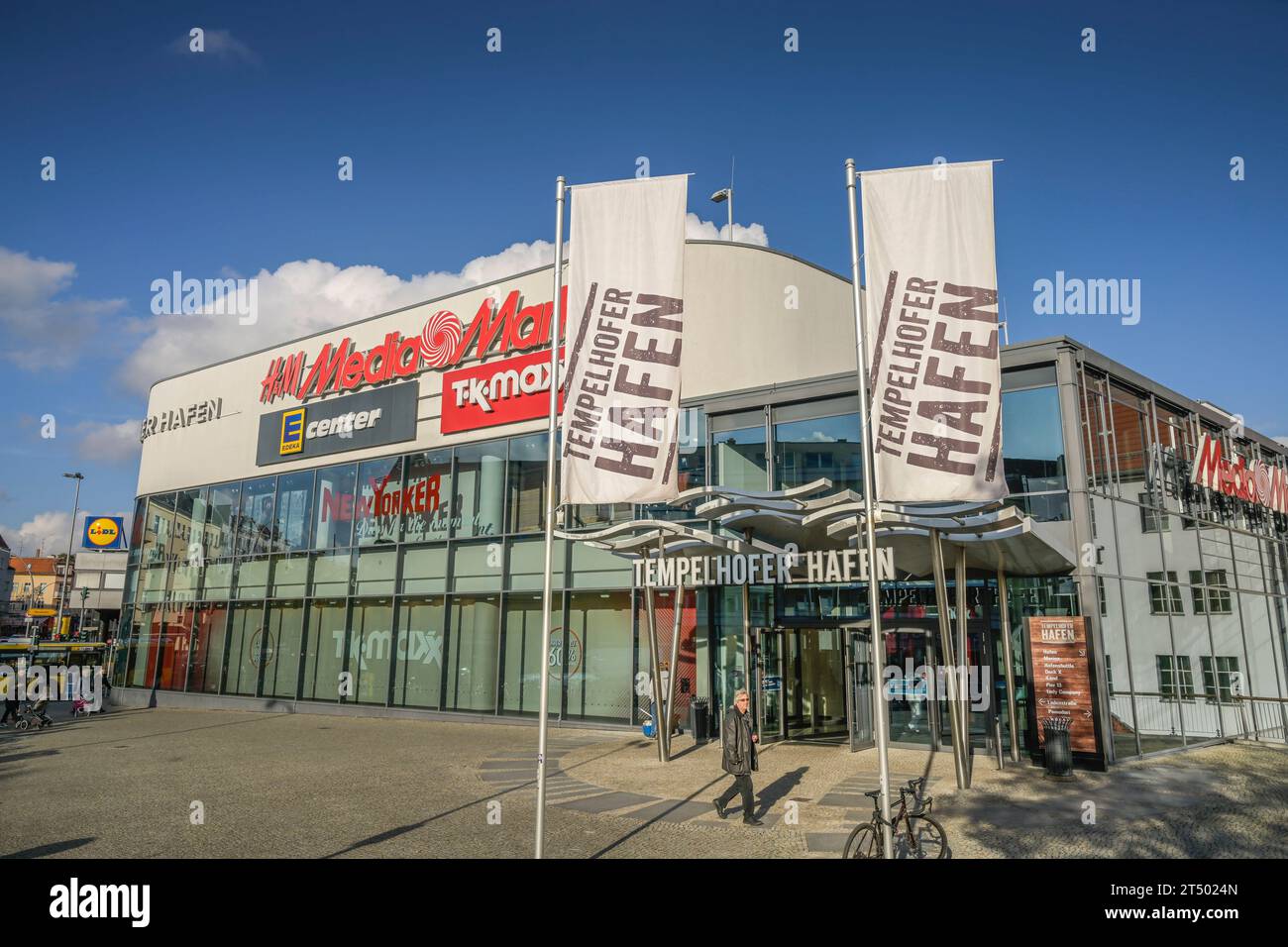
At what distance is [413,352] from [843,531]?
57.7ft

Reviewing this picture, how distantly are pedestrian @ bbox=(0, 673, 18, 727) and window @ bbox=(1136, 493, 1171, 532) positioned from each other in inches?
1206

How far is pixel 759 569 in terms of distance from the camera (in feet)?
57.8

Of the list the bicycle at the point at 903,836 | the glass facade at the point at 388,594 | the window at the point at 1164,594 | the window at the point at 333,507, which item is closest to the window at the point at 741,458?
the glass facade at the point at 388,594

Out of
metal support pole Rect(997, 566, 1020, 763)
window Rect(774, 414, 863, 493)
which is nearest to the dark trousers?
metal support pole Rect(997, 566, 1020, 763)

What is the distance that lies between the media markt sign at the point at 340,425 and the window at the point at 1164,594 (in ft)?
69.3

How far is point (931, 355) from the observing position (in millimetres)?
9672

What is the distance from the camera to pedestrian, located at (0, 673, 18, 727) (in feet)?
80.4

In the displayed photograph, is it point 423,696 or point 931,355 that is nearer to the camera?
point 931,355

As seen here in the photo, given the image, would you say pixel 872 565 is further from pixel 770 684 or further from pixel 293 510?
pixel 293 510
